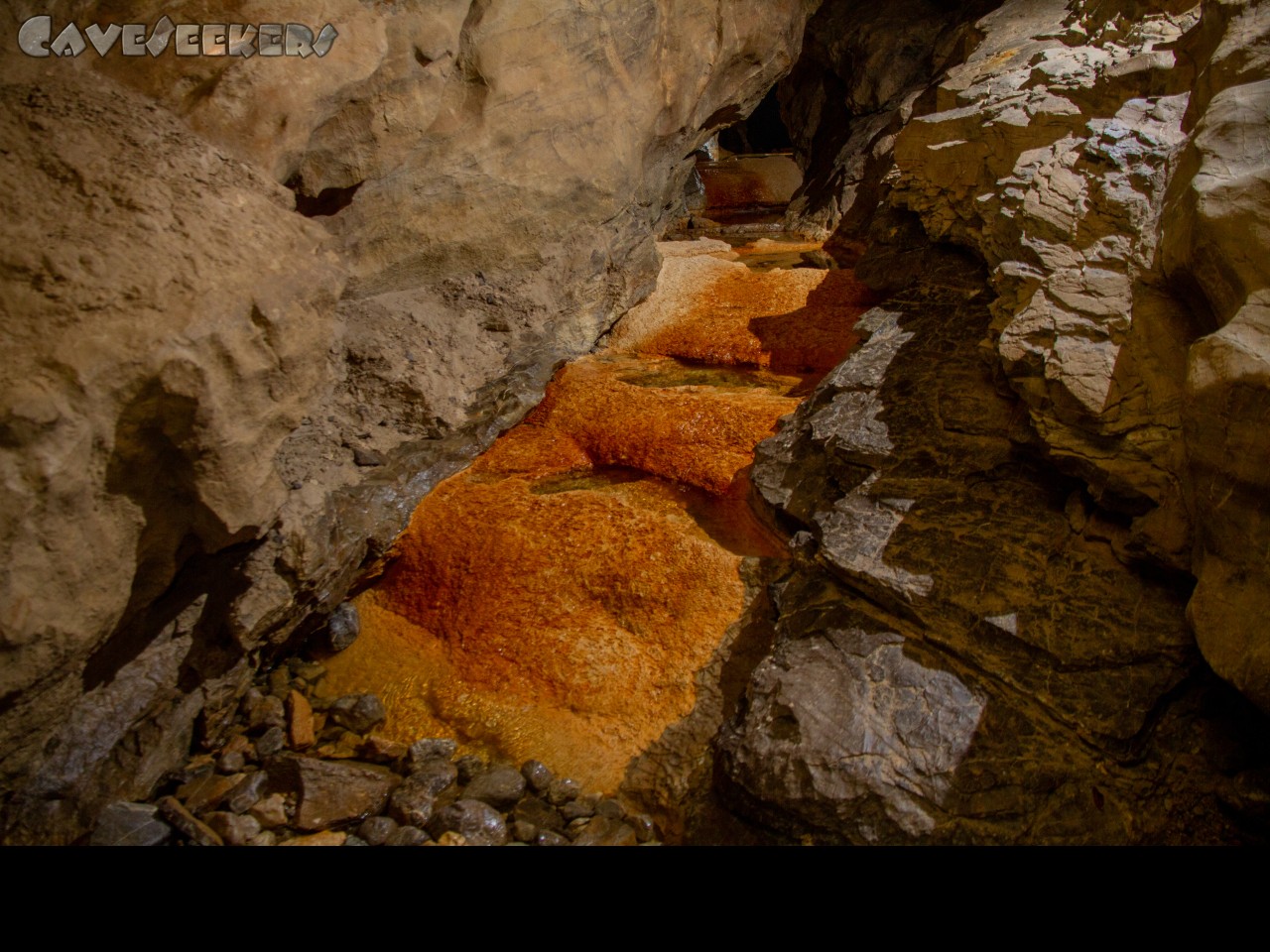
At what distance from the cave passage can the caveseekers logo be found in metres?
2.03

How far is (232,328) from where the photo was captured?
2.09m

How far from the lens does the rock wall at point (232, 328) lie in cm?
183

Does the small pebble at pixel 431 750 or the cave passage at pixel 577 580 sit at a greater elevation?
the cave passage at pixel 577 580

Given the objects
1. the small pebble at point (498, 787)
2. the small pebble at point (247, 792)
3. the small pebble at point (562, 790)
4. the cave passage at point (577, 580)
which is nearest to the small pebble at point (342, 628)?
the cave passage at point (577, 580)

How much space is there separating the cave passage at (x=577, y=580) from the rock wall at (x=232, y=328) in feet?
0.98

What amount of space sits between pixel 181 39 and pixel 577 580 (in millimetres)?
2503

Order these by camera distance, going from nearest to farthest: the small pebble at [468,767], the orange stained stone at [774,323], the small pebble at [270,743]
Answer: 1. the small pebble at [468,767]
2. the small pebble at [270,743]
3. the orange stained stone at [774,323]

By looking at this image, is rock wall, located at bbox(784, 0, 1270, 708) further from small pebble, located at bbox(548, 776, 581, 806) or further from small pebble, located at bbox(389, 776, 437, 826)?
small pebble, located at bbox(389, 776, 437, 826)

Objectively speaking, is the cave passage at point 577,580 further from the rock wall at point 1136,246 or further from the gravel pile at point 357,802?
the rock wall at point 1136,246

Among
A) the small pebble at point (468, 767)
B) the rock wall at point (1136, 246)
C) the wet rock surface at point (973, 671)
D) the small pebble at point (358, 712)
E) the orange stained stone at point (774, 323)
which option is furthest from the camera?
the orange stained stone at point (774, 323)

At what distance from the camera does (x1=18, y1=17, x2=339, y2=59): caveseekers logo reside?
84.0 inches

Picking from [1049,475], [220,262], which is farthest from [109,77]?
[1049,475]

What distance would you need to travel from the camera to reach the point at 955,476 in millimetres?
2732

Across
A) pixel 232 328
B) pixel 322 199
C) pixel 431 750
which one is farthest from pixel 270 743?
pixel 322 199
